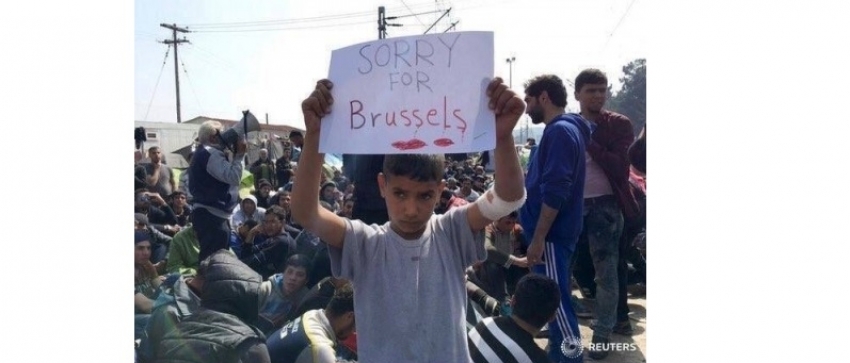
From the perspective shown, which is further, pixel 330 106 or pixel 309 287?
pixel 309 287

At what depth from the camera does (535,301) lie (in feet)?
8.23

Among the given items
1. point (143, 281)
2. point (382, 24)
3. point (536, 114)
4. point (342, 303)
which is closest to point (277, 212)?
point (143, 281)

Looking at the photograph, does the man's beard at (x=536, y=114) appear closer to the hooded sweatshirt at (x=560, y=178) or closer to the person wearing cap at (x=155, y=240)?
the hooded sweatshirt at (x=560, y=178)

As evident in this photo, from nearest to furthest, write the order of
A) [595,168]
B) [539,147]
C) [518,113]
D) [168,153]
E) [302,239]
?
[518,113] < [539,147] < [595,168] < [302,239] < [168,153]

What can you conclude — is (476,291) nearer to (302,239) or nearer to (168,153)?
(302,239)

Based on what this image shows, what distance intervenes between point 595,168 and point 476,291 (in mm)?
845

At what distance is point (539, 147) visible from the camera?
2.64 meters

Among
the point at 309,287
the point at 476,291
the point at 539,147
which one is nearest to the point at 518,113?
the point at 539,147

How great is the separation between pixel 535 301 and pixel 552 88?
895 millimetres

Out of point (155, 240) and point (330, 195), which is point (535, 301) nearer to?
point (330, 195)

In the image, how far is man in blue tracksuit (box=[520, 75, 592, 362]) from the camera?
2561mm

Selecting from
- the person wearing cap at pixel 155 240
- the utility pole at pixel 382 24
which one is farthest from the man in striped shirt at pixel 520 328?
the person wearing cap at pixel 155 240

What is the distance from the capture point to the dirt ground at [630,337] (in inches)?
116

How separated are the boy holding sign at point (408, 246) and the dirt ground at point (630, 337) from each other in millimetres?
1450
